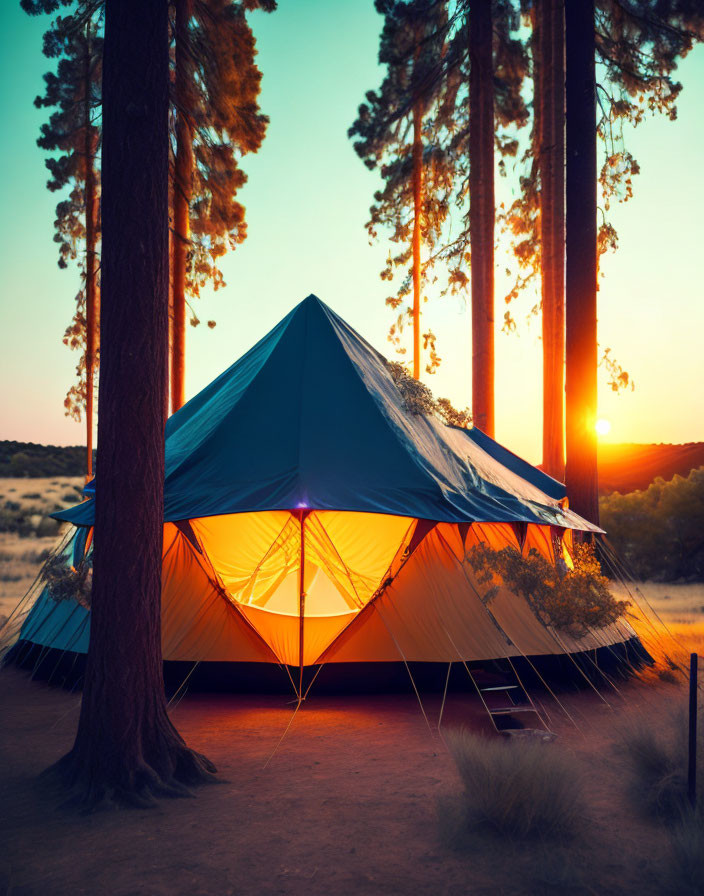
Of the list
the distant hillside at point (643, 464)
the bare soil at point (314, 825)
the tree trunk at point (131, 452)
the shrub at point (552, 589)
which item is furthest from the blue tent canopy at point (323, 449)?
the distant hillside at point (643, 464)

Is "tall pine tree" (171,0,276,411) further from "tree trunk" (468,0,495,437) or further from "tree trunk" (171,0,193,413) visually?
"tree trunk" (468,0,495,437)

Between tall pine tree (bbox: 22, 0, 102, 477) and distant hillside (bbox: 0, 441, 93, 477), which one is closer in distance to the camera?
tall pine tree (bbox: 22, 0, 102, 477)

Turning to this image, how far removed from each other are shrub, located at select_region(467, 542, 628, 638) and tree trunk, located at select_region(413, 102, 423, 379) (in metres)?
7.62

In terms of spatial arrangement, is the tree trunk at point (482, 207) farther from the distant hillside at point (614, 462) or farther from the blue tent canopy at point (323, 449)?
the distant hillside at point (614, 462)

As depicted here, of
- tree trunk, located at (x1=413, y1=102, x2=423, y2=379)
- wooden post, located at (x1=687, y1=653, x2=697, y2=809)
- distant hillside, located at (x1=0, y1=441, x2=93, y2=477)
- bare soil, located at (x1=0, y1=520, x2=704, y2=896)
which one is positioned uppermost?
tree trunk, located at (x1=413, y1=102, x2=423, y2=379)

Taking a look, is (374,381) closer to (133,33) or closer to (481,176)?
(133,33)

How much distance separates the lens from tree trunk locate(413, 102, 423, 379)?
14.0m

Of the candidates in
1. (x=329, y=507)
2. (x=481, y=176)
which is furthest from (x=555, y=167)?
(x=329, y=507)

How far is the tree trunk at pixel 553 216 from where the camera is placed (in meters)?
12.3

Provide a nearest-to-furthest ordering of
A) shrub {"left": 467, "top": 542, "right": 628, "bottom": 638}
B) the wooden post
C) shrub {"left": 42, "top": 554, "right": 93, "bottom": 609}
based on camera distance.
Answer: the wooden post < shrub {"left": 467, "top": 542, "right": 628, "bottom": 638} < shrub {"left": 42, "top": 554, "right": 93, "bottom": 609}

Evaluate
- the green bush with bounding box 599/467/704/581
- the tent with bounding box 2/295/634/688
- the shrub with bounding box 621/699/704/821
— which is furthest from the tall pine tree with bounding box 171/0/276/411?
the green bush with bounding box 599/467/704/581

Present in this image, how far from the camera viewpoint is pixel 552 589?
249 inches

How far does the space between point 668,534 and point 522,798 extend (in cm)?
1456

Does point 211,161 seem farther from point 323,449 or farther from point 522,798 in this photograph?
point 522,798
